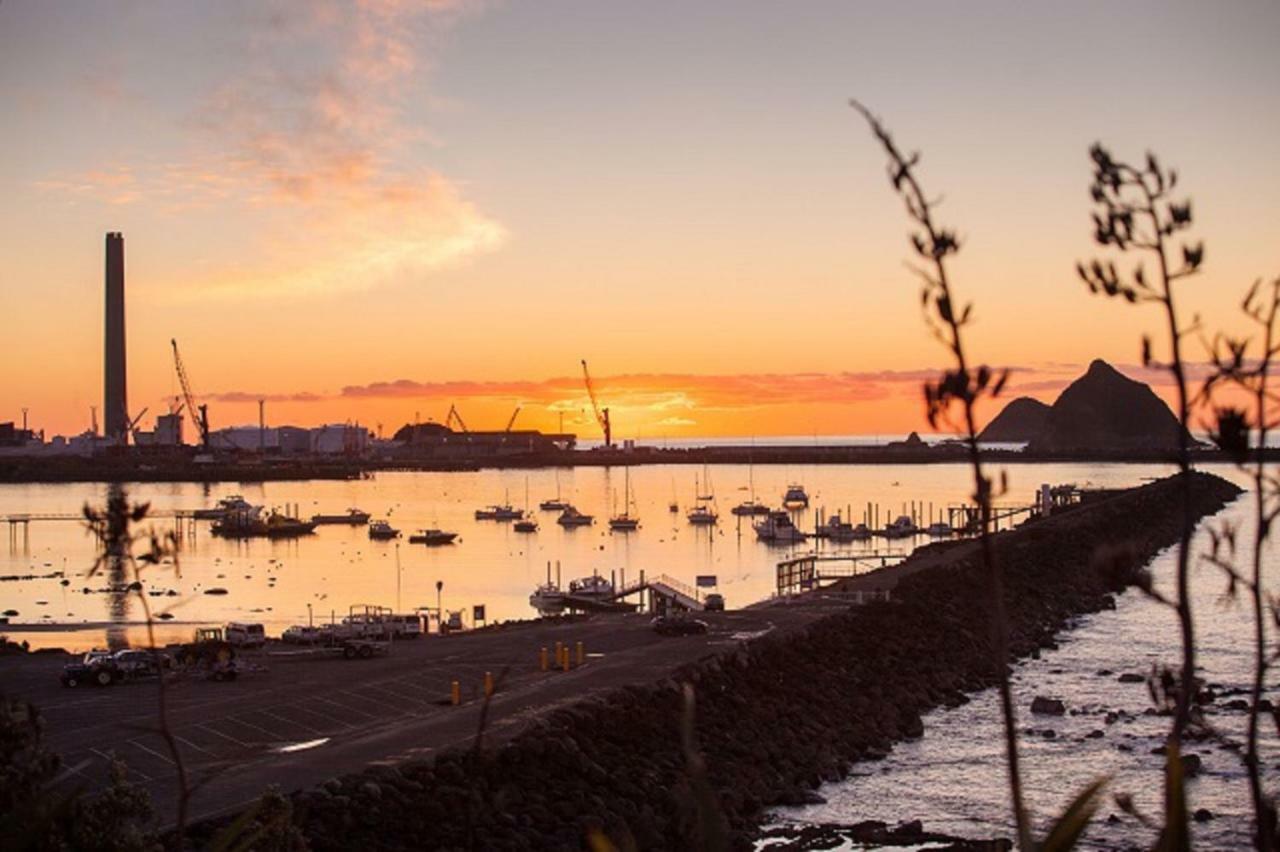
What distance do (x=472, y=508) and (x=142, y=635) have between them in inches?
2827

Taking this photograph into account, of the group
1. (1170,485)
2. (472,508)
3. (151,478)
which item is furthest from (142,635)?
(151,478)

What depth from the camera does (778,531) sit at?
7869cm

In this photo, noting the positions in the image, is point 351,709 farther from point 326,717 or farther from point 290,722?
point 290,722

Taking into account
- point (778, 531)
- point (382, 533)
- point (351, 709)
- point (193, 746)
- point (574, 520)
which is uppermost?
point (193, 746)

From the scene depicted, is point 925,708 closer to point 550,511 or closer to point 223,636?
point 223,636

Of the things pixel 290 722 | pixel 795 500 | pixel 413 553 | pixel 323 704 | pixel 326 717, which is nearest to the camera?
pixel 290 722

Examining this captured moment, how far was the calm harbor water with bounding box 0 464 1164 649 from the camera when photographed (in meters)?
52.2

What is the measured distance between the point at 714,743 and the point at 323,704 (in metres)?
5.97

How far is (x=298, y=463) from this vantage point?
174 meters

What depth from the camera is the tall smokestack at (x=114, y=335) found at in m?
139

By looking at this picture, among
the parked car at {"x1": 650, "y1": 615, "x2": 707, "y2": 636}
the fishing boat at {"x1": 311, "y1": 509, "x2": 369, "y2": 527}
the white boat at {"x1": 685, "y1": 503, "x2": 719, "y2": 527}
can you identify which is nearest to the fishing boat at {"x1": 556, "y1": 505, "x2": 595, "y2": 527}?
the white boat at {"x1": 685, "y1": 503, "x2": 719, "y2": 527}

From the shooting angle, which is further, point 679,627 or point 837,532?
point 837,532

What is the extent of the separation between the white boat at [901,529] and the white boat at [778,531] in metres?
4.71

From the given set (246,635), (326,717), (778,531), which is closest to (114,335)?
(778,531)
